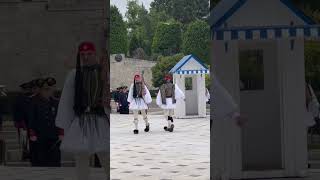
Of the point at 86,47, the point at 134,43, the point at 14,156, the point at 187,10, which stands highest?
the point at 187,10

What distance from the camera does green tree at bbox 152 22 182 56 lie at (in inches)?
2421

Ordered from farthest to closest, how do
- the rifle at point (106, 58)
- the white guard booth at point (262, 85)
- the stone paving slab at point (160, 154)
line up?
the stone paving slab at point (160, 154), the white guard booth at point (262, 85), the rifle at point (106, 58)

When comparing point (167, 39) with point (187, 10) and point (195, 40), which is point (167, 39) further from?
point (187, 10)

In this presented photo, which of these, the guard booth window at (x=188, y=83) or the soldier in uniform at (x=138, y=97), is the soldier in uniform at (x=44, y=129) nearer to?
the soldier in uniform at (x=138, y=97)

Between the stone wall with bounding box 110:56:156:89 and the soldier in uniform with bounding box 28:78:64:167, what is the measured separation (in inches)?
1847

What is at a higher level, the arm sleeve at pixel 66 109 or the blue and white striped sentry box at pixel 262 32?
the blue and white striped sentry box at pixel 262 32

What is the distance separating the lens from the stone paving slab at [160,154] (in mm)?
9008

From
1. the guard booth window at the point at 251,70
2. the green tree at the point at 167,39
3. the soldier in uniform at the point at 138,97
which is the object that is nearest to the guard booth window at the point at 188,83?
the soldier in uniform at the point at 138,97

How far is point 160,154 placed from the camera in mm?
11719

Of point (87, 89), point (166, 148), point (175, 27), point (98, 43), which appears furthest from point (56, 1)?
point (175, 27)

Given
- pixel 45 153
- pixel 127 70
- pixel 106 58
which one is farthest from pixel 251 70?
pixel 127 70

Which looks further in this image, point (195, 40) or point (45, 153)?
point (195, 40)

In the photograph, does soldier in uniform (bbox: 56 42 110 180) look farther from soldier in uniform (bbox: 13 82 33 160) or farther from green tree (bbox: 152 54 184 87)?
green tree (bbox: 152 54 184 87)

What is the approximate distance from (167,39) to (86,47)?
180ft
